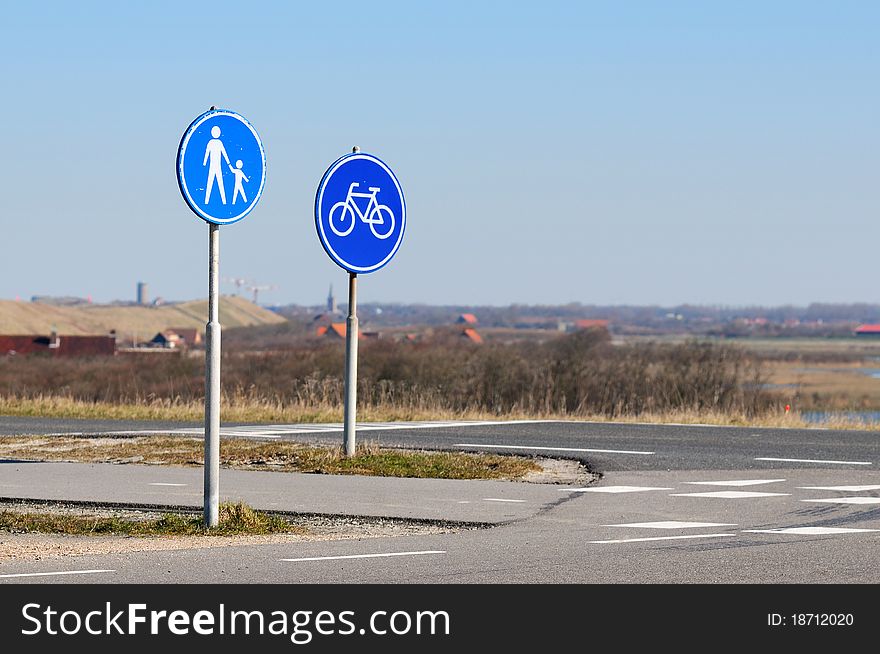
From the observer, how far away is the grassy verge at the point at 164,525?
468 inches

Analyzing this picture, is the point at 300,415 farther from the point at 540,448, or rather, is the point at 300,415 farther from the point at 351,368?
the point at 351,368

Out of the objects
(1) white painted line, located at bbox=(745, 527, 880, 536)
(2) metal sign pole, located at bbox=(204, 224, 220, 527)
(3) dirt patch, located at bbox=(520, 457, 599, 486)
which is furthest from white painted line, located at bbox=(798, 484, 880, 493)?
(2) metal sign pole, located at bbox=(204, 224, 220, 527)

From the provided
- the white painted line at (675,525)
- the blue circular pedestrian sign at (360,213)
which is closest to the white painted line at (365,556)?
the white painted line at (675,525)

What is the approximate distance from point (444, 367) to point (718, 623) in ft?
149

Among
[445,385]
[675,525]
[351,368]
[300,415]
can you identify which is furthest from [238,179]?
[445,385]

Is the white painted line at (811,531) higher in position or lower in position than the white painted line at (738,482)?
higher

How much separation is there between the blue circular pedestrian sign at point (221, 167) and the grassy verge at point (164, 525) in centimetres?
238

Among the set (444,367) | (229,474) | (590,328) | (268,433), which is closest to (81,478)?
(229,474)

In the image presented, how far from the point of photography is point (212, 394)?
39.5 feet

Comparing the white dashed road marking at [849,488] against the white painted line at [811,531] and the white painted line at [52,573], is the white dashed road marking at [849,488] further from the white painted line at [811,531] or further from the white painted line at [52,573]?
the white painted line at [52,573]

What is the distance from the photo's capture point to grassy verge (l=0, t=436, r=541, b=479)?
16.4 meters

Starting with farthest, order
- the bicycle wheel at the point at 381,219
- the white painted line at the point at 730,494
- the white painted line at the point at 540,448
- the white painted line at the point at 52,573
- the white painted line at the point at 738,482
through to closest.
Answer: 1. the white painted line at the point at 540,448
2. the bicycle wheel at the point at 381,219
3. the white painted line at the point at 738,482
4. the white painted line at the point at 730,494
5. the white painted line at the point at 52,573

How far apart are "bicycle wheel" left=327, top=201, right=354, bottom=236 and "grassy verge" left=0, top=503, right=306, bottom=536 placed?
4.77m

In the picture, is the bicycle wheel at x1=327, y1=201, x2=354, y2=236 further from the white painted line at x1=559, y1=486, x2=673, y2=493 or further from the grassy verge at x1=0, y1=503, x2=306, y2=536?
the grassy verge at x1=0, y1=503, x2=306, y2=536
